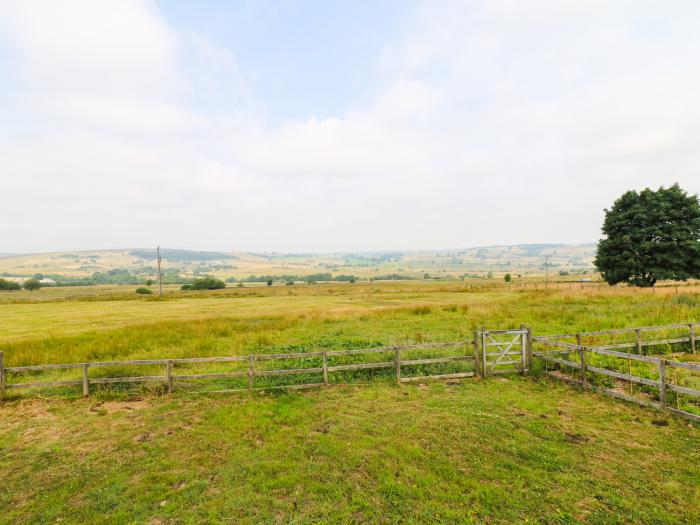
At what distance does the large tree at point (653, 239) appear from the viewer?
119ft

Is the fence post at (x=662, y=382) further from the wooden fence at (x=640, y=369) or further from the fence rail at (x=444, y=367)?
the fence rail at (x=444, y=367)

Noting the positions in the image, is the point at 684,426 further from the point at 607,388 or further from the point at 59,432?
the point at 59,432

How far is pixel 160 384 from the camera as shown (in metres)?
12.4

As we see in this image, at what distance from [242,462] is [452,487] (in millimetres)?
4413

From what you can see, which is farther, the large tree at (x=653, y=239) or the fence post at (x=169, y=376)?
the large tree at (x=653, y=239)

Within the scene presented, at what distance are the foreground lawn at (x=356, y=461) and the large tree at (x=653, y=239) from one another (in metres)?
37.3

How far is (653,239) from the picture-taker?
38.1 metres

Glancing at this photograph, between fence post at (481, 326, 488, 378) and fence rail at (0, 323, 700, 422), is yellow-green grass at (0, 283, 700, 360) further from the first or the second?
fence post at (481, 326, 488, 378)

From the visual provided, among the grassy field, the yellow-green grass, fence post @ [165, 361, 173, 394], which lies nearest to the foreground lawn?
the grassy field

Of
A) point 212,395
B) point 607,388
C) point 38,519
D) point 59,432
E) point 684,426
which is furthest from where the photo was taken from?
point 212,395

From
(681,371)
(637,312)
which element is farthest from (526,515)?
(637,312)

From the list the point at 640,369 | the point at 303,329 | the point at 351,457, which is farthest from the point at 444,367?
the point at 303,329

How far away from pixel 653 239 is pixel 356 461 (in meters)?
46.2

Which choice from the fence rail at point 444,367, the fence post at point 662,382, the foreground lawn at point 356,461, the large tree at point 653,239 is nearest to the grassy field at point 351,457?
the foreground lawn at point 356,461
